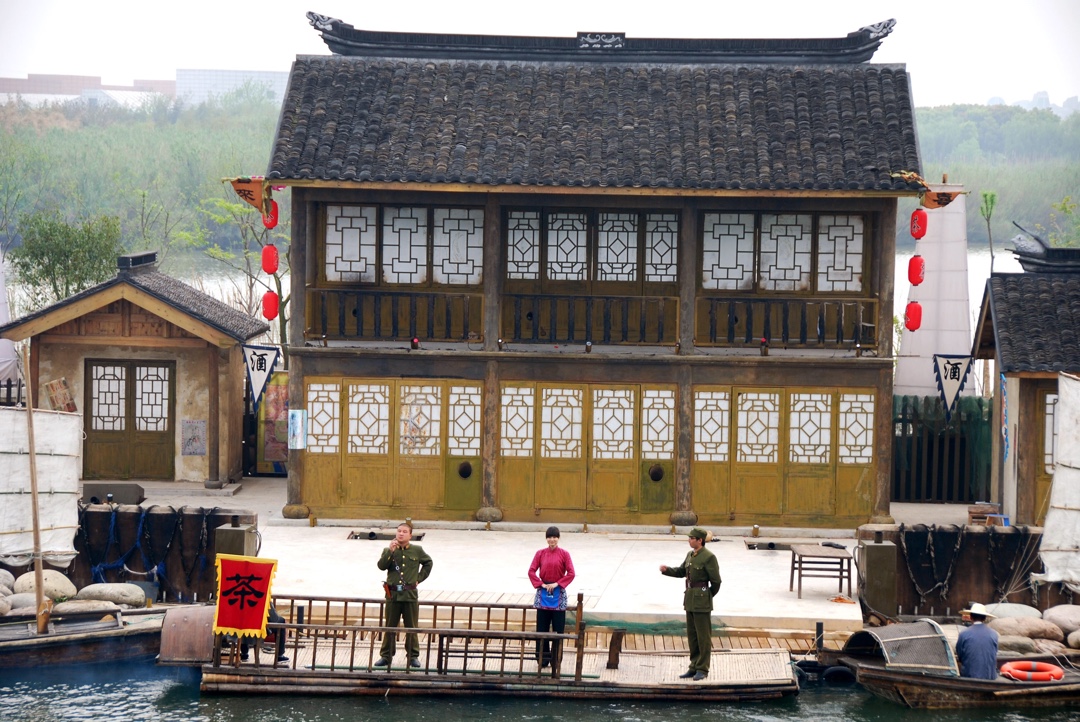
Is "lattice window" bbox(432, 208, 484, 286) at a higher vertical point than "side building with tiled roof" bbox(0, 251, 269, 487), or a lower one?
higher

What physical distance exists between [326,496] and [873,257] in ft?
32.4

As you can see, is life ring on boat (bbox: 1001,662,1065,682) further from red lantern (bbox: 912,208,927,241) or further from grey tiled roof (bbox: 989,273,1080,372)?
red lantern (bbox: 912,208,927,241)

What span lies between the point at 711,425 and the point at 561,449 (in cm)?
250

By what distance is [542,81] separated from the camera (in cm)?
2730

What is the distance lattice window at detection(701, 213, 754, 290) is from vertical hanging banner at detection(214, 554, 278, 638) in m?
10.9

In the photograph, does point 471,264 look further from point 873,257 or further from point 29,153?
point 29,153

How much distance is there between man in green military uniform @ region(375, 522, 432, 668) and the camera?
18125mm

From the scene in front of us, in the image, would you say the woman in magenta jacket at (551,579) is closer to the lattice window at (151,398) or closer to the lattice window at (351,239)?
the lattice window at (351,239)

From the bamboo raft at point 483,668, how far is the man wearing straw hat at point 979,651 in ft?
6.64

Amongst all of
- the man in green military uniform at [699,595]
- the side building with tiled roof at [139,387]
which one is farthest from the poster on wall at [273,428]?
the man in green military uniform at [699,595]

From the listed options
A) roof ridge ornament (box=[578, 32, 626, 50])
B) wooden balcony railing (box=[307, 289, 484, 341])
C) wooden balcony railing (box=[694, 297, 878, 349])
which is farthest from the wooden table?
roof ridge ornament (box=[578, 32, 626, 50])

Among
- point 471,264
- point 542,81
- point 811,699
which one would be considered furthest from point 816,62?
point 811,699

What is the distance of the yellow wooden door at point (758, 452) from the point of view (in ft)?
84.0

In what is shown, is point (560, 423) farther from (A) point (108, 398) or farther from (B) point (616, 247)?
(A) point (108, 398)
